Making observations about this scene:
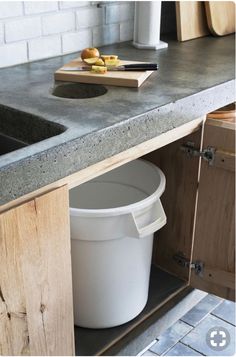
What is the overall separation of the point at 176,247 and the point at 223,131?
19.8 inches

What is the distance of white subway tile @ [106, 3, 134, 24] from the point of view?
6.23ft

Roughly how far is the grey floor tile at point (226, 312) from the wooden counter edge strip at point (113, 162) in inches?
31.1

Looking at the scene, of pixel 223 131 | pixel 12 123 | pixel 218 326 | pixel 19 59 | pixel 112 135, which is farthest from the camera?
pixel 218 326

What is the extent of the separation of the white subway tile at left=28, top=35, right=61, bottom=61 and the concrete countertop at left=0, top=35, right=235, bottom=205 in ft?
0.09

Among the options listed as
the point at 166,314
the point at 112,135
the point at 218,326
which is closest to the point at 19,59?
the point at 112,135

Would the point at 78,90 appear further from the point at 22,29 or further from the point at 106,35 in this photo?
the point at 106,35

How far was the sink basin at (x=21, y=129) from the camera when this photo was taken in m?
1.17

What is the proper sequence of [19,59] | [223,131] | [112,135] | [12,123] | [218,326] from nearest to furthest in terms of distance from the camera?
[112,135]
[12,123]
[223,131]
[19,59]
[218,326]

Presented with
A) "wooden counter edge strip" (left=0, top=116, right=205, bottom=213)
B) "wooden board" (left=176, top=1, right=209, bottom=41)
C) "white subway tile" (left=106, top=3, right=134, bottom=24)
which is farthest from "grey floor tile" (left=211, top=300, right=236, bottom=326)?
"white subway tile" (left=106, top=3, right=134, bottom=24)

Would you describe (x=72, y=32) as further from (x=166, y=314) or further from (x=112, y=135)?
(x=166, y=314)

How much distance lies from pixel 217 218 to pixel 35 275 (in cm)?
73

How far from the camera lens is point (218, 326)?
1.79m

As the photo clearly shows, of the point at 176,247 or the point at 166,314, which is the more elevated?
the point at 176,247

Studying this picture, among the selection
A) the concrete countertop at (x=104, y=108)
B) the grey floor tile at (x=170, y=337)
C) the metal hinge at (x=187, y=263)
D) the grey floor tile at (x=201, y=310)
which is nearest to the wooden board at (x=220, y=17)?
the concrete countertop at (x=104, y=108)
